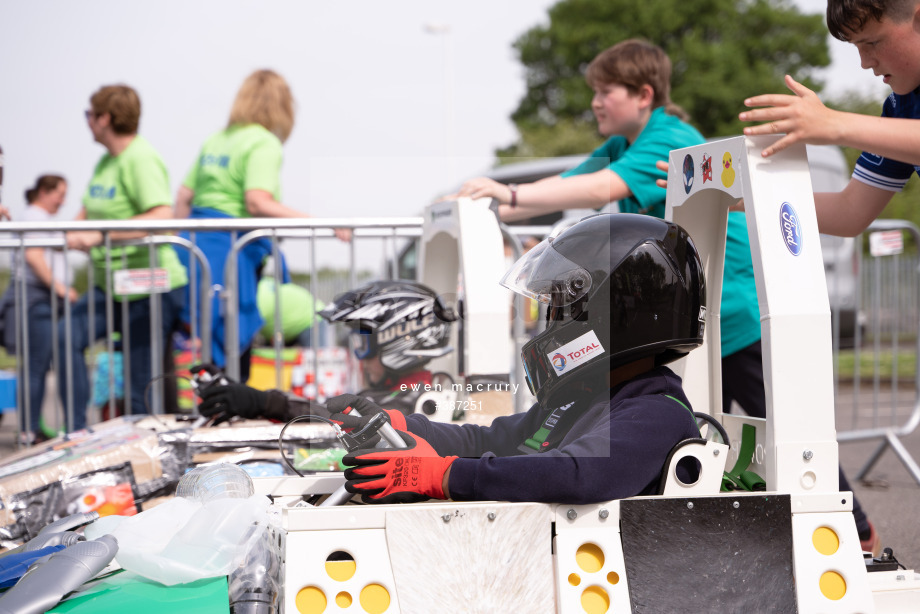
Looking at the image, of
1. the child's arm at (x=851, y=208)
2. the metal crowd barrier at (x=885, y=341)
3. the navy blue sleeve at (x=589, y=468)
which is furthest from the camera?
the metal crowd barrier at (x=885, y=341)

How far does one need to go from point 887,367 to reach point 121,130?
9.24m

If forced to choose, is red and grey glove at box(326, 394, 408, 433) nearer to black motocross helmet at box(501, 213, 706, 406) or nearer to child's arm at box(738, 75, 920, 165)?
black motocross helmet at box(501, 213, 706, 406)

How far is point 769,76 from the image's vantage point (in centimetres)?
3188

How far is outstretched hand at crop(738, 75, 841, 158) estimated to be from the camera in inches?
81.4

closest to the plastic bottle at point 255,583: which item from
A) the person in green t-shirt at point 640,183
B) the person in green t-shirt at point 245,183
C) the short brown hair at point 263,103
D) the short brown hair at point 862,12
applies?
the person in green t-shirt at point 640,183

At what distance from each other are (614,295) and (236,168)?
3.62m

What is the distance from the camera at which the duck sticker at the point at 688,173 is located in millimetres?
2533

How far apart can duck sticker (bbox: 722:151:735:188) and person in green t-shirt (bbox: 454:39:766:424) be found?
38.0 inches

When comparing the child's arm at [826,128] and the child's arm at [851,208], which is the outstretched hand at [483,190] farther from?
the child's arm at [826,128]

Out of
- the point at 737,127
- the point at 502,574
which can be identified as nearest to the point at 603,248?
the point at 502,574

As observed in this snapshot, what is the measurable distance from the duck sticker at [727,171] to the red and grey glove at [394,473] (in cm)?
104

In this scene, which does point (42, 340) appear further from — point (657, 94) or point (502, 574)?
point (502, 574)

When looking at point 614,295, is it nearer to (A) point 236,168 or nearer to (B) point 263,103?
(A) point 236,168

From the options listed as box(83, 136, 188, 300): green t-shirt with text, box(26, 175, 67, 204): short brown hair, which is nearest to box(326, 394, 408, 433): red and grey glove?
box(83, 136, 188, 300): green t-shirt with text
